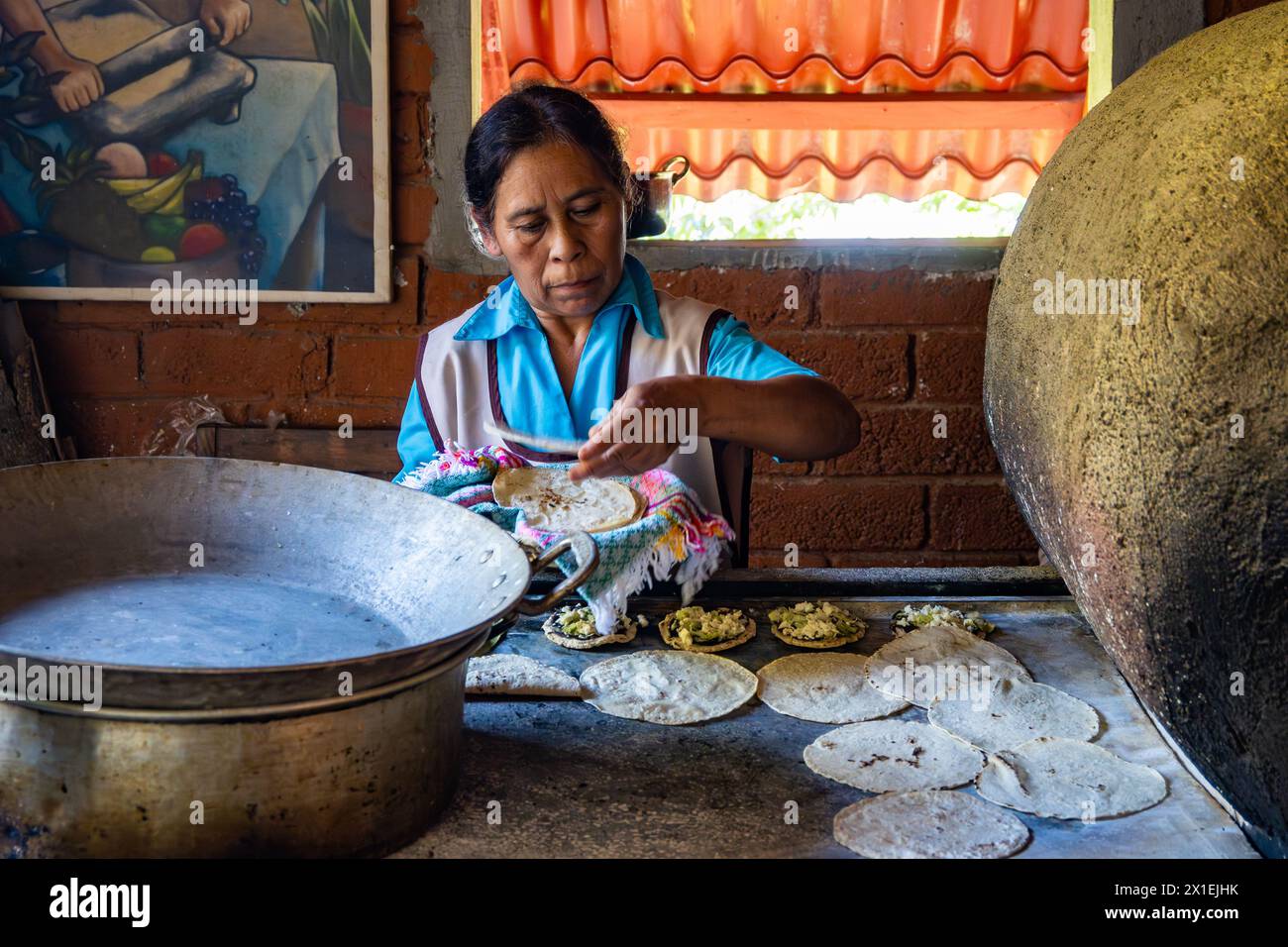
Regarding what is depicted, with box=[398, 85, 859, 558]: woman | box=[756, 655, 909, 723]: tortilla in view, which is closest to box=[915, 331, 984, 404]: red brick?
box=[398, 85, 859, 558]: woman

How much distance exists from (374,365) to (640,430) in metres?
1.82

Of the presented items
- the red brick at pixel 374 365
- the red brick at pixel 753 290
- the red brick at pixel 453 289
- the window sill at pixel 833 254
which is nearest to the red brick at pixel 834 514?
the red brick at pixel 753 290

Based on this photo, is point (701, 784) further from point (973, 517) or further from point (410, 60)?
point (410, 60)

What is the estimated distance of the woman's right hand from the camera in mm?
3086

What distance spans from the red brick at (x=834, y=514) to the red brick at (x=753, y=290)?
49cm

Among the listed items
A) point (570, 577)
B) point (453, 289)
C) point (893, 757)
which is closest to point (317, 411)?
point (453, 289)

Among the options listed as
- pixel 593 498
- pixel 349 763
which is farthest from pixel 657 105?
pixel 349 763

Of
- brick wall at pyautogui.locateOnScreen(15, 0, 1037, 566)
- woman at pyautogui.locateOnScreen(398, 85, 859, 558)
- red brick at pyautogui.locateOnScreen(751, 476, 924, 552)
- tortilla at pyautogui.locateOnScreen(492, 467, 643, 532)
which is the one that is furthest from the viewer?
red brick at pyautogui.locateOnScreen(751, 476, 924, 552)

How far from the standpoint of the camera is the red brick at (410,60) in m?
3.08

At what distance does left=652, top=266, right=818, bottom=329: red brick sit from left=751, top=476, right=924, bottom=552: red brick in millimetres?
490

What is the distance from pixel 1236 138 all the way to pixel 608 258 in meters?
1.20

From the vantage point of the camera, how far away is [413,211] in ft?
10.3

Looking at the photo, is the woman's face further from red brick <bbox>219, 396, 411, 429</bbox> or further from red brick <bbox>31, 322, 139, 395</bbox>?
red brick <bbox>31, 322, 139, 395</bbox>
